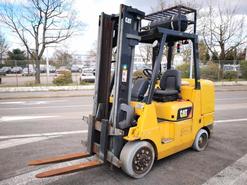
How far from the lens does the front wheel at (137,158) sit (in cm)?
387

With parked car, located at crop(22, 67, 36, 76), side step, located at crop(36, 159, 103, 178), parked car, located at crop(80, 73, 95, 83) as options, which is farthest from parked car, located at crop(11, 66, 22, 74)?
side step, located at crop(36, 159, 103, 178)

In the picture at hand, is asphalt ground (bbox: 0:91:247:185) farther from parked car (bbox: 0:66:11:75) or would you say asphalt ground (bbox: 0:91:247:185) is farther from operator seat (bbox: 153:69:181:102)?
parked car (bbox: 0:66:11:75)

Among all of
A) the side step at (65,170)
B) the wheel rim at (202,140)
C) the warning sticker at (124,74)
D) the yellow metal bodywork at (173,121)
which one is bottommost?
the side step at (65,170)

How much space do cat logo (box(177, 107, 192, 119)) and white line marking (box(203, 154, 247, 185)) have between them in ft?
3.98

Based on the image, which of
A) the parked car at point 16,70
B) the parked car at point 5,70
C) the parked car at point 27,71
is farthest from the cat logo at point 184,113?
the parked car at point 27,71

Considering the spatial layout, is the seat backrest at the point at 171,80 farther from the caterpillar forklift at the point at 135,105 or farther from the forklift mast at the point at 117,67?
the forklift mast at the point at 117,67

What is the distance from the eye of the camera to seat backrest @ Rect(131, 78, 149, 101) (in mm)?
4375

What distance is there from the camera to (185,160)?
479 centimetres

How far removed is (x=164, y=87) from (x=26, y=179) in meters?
3.25

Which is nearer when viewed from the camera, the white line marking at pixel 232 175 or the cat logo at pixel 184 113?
the white line marking at pixel 232 175

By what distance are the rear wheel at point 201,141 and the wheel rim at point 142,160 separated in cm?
153

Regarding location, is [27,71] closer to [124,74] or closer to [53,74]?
[53,74]

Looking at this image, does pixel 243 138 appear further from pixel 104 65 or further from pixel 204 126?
pixel 104 65

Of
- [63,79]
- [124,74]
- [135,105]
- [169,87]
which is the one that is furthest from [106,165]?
[63,79]
